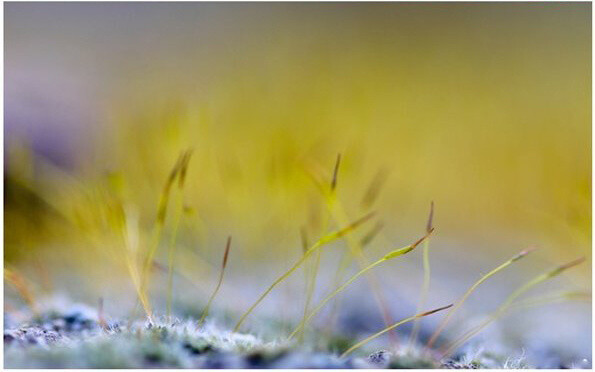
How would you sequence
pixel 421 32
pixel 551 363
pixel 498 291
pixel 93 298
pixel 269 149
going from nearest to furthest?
pixel 551 363
pixel 93 298
pixel 498 291
pixel 269 149
pixel 421 32

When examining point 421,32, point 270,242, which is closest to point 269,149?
point 270,242

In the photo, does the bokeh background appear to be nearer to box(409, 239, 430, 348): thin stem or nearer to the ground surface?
box(409, 239, 430, 348): thin stem

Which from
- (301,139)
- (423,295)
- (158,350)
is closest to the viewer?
(158,350)

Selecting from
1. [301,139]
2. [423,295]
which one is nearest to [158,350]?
[423,295]

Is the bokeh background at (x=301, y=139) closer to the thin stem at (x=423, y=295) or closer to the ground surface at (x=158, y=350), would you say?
the thin stem at (x=423, y=295)

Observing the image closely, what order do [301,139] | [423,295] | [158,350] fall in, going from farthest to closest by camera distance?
[301,139] < [423,295] < [158,350]

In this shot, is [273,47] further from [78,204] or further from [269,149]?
[78,204]

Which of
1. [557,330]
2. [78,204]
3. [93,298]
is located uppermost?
[78,204]

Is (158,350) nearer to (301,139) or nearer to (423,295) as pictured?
(423,295)
